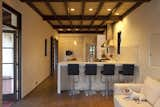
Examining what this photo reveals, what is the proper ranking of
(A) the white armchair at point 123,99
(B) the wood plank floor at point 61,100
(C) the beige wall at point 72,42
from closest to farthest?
(A) the white armchair at point 123,99 < (B) the wood plank floor at point 61,100 < (C) the beige wall at point 72,42

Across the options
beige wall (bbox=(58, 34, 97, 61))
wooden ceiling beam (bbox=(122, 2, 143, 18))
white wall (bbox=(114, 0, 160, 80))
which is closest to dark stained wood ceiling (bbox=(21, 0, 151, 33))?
wooden ceiling beam (bbox=(122, 2, 143, 18))

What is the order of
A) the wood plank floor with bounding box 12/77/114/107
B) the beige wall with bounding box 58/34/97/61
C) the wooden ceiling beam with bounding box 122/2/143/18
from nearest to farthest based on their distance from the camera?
the wood plank floor with bounding box 12/77/114/107 → the wooden ceiling beam with bounding box 122/2/143/18 → the beige wall with bounding box 58/34/97/61

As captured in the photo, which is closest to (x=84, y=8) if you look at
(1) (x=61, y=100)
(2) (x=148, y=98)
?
(1) (x=61, y=100)

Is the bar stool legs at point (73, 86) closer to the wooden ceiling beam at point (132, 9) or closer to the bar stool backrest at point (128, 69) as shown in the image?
the bar stool backrest at point (128, 69)

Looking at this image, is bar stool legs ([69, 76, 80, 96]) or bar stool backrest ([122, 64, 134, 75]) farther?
bar stool legs ([69, 76, 80, 96])

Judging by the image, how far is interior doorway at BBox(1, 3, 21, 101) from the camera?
657 centimetres

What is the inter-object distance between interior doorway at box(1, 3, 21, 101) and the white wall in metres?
3.65

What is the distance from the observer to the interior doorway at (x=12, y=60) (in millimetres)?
6570

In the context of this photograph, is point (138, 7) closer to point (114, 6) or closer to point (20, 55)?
point (114, 6)

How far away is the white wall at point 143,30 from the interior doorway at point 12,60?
3654mm

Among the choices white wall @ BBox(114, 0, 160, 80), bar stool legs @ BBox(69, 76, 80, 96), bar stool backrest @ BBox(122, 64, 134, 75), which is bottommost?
bar stool legs @ BBox(69, 76, 80, 96)

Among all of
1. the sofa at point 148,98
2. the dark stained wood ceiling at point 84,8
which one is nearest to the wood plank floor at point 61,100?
the sofa at point 148,98

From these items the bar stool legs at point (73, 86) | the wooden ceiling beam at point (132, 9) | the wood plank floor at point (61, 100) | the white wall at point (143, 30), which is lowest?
the wood plank floor at point (61, 100)

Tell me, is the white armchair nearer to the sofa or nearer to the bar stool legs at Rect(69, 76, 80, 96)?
the sofa
